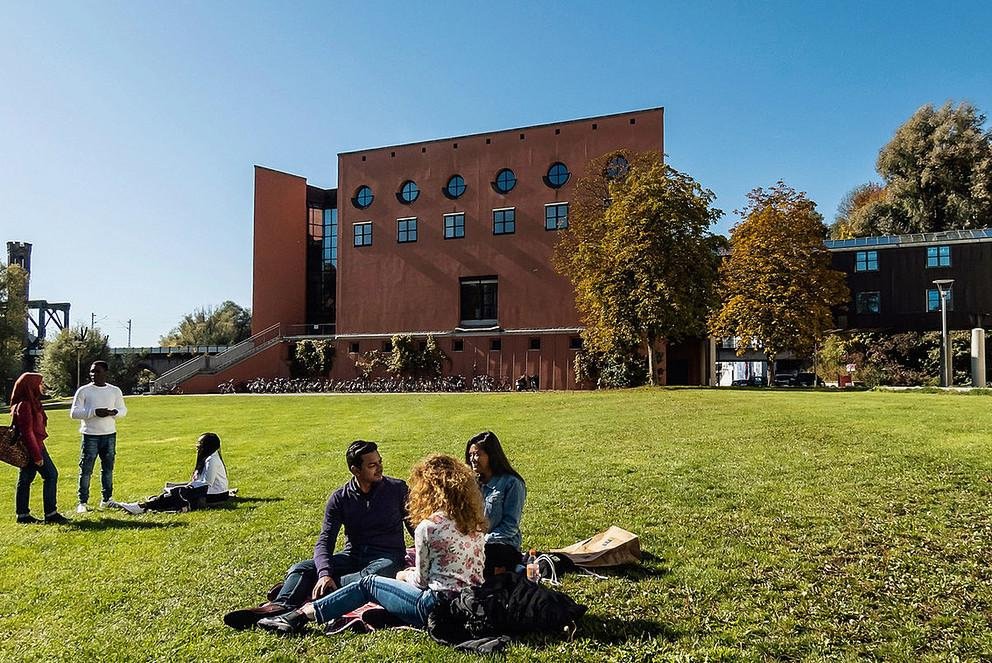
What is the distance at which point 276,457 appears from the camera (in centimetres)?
1395

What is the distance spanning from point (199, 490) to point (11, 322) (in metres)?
52.7

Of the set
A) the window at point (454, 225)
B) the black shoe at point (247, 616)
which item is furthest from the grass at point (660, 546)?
the window at point (454, 225)

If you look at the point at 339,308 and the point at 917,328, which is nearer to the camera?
the point at 917,328

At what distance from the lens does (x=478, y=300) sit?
42781 mm

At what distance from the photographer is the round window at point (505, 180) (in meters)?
42.0

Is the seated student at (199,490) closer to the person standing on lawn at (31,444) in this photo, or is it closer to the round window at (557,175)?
the person standing on lawn at (31,444)

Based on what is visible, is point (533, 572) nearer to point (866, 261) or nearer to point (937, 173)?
point (866, 261)

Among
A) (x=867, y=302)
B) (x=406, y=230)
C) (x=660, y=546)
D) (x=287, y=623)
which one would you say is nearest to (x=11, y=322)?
(x=406, y=230)

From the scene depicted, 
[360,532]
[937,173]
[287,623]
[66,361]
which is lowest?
[287,623]

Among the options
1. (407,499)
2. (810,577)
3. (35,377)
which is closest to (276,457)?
(35,377)

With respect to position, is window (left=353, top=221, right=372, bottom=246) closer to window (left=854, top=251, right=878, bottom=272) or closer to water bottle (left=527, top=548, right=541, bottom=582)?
window (left=854, top=251, right=878, bottom=272)

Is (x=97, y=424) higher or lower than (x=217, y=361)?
lower

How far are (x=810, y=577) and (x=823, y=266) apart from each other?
33660 mm

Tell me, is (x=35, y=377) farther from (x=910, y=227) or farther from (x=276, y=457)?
(x=910, y=227)
